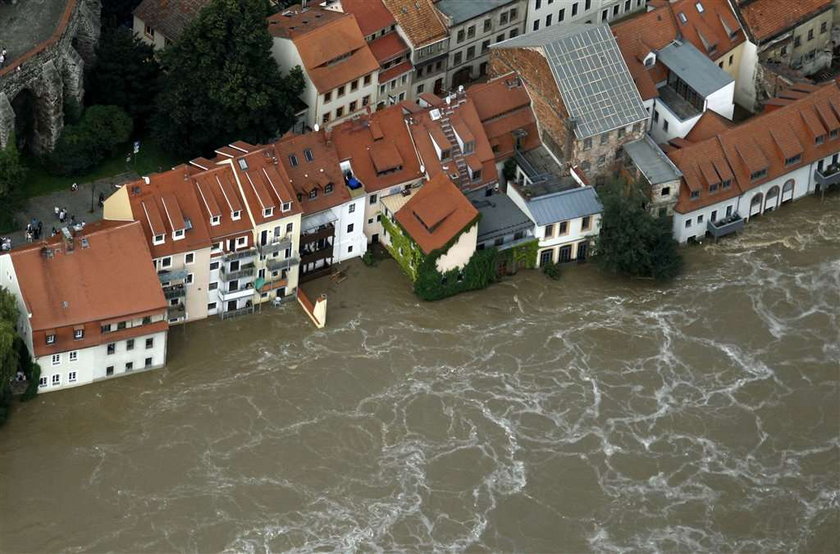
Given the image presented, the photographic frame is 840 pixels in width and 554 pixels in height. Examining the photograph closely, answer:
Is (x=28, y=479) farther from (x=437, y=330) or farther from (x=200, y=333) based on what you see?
(x=437, y=330)

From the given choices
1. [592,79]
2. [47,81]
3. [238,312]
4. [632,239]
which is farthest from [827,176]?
[47,81]

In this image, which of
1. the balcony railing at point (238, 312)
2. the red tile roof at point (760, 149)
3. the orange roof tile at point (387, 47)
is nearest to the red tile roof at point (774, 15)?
the red tile roof at point (760, 149)

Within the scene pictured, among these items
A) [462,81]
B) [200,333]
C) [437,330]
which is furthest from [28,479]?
[462,81]

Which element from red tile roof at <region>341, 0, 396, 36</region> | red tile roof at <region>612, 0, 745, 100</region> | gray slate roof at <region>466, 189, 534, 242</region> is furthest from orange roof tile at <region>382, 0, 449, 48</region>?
gray slate roof at <region>466, 189, 534, 242</region>

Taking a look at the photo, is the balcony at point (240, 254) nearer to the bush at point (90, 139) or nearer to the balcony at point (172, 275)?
the balcony at point (172, 275)

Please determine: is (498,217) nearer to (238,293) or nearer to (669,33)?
(238,293)

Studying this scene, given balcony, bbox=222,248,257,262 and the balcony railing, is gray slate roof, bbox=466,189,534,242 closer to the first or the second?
balcony, bbox=222,248,257,262
